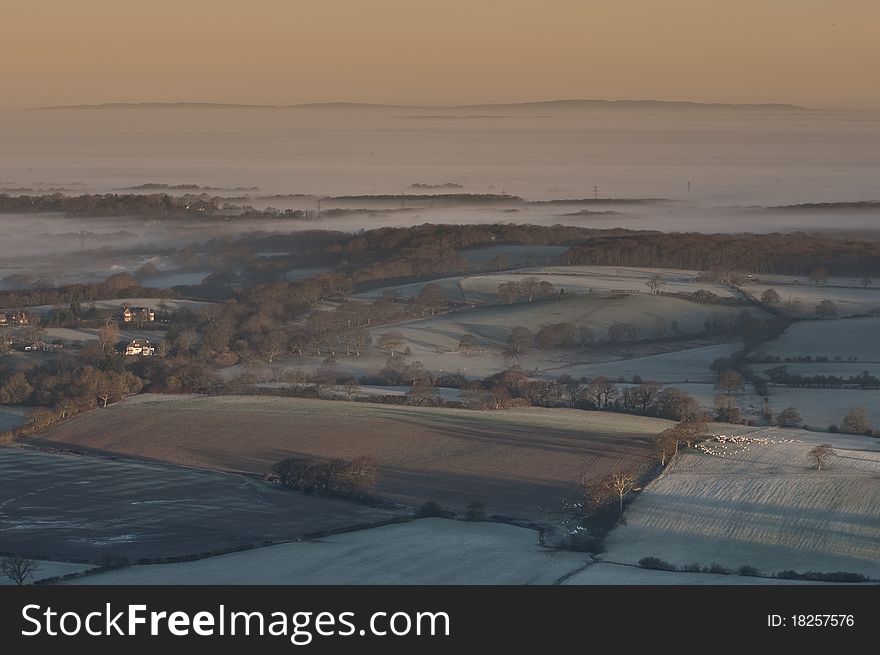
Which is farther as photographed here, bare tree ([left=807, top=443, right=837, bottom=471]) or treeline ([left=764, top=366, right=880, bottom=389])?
treeline ([left=764, top=366, right=880, bottom=389])

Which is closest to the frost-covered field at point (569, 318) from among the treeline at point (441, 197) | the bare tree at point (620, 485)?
the bare tree at point (620, 485)

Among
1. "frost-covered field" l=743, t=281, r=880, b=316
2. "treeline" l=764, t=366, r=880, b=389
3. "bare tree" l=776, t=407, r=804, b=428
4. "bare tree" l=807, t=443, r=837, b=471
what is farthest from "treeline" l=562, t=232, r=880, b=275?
"bare tree" l=807, t=443, r=837, b=471

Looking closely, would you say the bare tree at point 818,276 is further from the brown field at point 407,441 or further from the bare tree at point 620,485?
the bare tree at point 620,485

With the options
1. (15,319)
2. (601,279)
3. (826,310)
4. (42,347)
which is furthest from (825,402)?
(15,319)

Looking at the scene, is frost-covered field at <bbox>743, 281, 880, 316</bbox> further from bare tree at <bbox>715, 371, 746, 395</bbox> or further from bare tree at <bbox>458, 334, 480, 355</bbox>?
bare tree at <bbox>715, 371, 746, 395</bbox>

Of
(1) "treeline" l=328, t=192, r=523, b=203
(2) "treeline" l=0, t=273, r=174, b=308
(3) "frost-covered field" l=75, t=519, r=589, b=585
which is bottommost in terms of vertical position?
(3) "frost-covered field" l=75, t=519, r=589, b=585

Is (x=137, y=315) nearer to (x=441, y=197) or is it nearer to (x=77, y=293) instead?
(x=77, y=293)
